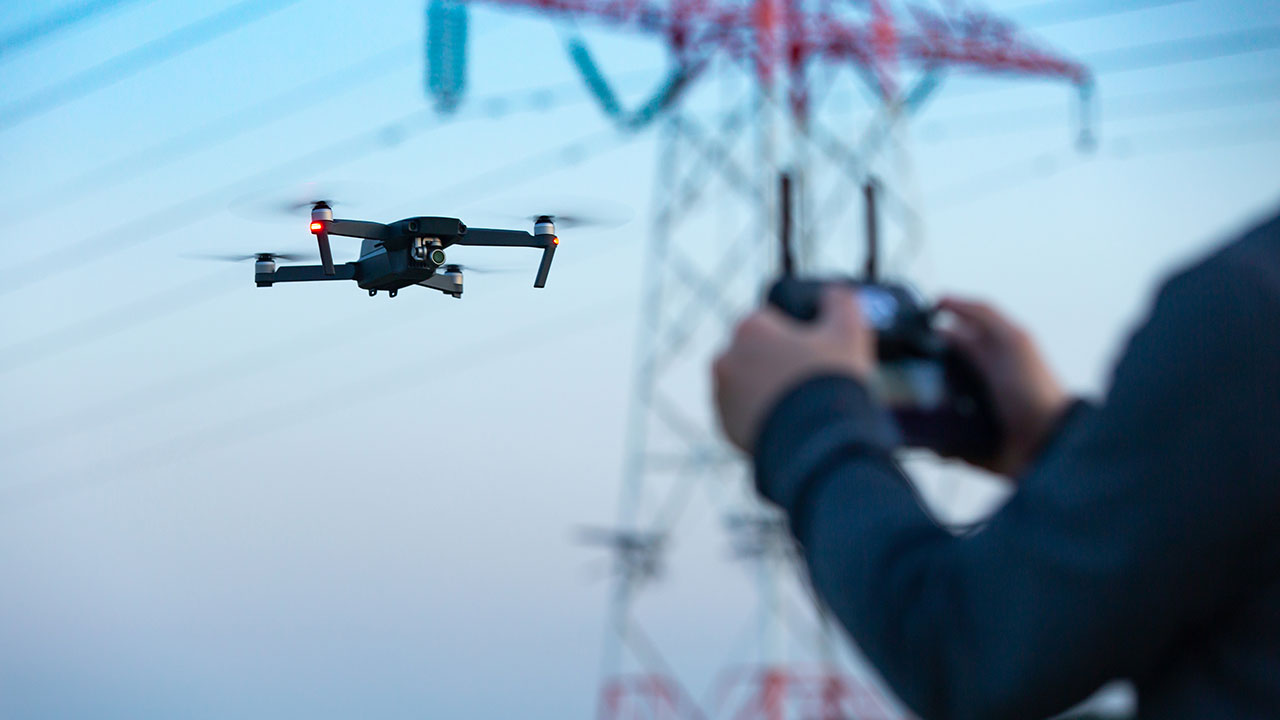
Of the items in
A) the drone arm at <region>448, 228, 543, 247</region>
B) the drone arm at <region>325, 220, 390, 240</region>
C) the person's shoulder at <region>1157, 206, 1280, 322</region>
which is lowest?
the drone arm at <region>448, 228, 543, 247</region>

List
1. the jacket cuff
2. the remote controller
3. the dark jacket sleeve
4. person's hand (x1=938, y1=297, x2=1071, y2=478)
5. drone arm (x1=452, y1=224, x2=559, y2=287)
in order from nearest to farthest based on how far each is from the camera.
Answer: the dark jacket sleeve → the jacket cuff → the remote controller → person's hand (x1=938, y1=297, x2=1071, y2=478) → drone arm (x1=452, y1=224, x2=559, y2=287)

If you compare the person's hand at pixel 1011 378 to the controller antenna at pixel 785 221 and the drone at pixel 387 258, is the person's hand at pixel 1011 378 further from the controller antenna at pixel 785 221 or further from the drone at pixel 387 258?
the drone at pixel 387 258

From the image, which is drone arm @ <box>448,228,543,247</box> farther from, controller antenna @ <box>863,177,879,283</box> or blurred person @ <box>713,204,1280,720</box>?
blurred person @ <box>713,204,1280,720</box>

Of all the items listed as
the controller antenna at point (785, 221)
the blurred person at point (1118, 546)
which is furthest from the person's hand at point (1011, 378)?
the blurred person at point (1118, 546)

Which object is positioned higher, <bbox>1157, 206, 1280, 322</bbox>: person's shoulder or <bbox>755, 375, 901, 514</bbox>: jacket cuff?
<bbox>1157, 206, 1280, 322</bbox>: person's shoulder

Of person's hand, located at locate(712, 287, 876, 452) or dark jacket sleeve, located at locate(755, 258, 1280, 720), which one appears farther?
person's hand, located at locate(712, 287, 876, 452)

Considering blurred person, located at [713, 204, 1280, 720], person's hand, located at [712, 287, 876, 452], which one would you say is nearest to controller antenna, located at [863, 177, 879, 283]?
person's hand, located at [712, 287, 876, 452]

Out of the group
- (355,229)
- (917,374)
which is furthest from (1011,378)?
(355,229)

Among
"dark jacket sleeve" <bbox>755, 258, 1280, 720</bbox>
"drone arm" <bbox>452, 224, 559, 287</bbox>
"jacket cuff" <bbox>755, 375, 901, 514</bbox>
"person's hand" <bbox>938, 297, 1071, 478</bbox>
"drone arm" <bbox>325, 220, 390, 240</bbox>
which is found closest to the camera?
"dark jacket sleeve" <bbox>755, 258, 1280, 720</bbox>
